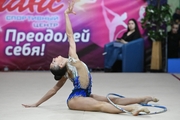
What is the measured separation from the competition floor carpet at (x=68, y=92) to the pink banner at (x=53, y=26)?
1.40 metres

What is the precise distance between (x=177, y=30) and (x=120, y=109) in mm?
6066

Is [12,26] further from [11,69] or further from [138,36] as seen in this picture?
[138,36]

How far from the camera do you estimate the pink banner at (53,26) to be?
401 inches

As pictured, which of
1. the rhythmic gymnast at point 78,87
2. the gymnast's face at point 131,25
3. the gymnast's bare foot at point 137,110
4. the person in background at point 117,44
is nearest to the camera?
the gymnast's bare foot at point 137,110

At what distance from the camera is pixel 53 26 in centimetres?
1024

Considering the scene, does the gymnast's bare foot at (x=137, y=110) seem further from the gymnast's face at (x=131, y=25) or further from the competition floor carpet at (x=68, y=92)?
the gymnast's face at (x=131, y=25)

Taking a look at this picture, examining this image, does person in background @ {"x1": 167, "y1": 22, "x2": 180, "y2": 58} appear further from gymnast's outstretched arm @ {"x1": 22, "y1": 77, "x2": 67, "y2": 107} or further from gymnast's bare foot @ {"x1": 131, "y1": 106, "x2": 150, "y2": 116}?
gymnast's bare foot @ {"x1": 131, "y1": 106, "x2": 150, "y2": 116}

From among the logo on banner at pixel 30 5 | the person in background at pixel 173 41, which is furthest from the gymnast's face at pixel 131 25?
the logo on banner at pixel 30 5

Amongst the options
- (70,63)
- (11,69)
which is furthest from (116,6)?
(70,63)

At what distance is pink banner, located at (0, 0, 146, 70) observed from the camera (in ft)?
33.4

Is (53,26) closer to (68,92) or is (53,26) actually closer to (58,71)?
(68,92)

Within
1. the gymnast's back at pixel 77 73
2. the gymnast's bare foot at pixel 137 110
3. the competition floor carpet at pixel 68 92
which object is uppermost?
the gymnast's back at pixel 77 73

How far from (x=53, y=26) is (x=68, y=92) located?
4058 mm

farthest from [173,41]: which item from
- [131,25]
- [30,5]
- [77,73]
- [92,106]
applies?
[92,106]
